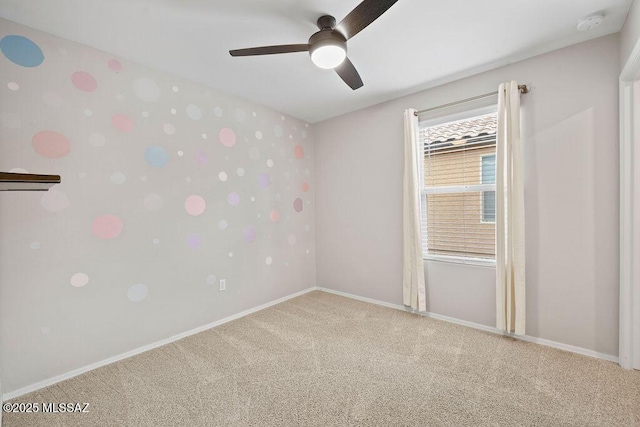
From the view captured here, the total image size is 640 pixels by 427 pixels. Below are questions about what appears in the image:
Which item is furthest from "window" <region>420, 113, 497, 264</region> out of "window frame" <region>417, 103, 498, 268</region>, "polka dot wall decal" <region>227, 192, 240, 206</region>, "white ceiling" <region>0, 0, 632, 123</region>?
"polka dot wall decal" <region>227, 192, 240, 206</region>

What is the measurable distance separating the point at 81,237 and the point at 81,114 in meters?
0.91

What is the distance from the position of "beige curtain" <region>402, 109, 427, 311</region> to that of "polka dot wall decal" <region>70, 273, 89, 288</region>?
2.84 meters

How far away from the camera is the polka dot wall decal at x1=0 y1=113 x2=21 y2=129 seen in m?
1.79

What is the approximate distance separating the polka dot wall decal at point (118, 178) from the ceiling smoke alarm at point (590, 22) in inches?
139

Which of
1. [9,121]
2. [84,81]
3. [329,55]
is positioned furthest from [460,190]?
[9,121]

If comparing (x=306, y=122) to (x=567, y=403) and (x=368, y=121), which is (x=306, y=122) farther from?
(x=567, y=403)

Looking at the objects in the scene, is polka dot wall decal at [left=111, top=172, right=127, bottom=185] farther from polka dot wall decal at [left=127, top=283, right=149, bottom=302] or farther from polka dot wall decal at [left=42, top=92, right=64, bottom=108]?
polka dot wall decal at [left=127, top=283, right=149, bottom=302]

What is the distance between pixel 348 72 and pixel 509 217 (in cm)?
180

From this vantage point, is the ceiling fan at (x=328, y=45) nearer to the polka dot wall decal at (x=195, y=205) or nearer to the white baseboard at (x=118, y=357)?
the polka dot wall decal at (x=195, y=205)

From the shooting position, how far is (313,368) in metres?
2.07

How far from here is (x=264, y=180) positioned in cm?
334

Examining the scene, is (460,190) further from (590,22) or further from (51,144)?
(51,144)

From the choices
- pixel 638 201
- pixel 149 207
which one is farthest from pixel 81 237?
pixel 638 201

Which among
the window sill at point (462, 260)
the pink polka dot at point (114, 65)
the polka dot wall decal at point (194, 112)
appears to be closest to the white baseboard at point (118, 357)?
the window sill at point (462, 260)
